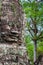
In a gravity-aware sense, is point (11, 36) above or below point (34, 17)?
above

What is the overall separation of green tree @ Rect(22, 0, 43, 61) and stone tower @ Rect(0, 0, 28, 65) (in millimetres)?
12169

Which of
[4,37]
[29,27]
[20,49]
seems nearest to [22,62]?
[20,49]

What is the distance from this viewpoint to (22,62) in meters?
2.25

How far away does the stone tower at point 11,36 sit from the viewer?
218 centimetres

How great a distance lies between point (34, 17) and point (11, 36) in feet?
41.9

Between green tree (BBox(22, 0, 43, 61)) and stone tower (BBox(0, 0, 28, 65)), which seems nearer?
stone tower (BBox(0, 0, 28, 65))

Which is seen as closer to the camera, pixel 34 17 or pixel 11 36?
pixel 11 36

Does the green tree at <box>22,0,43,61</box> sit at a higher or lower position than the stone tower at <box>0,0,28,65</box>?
lower

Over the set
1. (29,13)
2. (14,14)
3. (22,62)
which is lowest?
(29,13)

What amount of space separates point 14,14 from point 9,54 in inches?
17.4

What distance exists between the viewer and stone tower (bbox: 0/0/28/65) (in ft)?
7.16

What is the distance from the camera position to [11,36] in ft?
7.54

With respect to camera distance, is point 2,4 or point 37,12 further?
point 37,12

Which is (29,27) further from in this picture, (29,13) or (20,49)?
(20,49)
